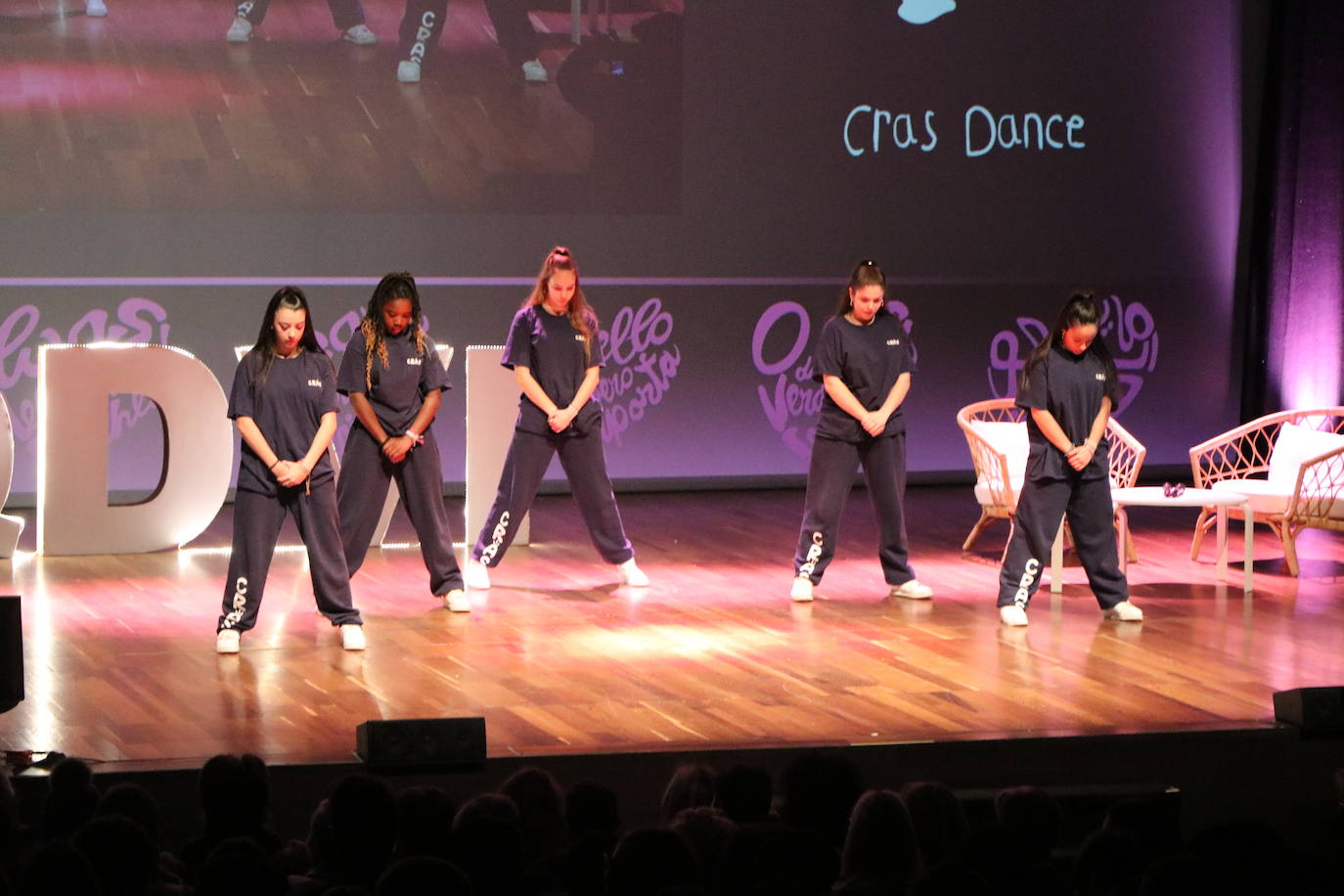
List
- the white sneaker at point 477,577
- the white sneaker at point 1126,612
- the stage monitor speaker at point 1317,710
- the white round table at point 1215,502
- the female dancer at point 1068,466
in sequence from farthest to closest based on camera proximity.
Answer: the white round table at point 1215,502, the white sneaker at point 477,577, the white sneaker at point 1126,612, the female dancer at point 1068,466, the stage monitor speaker at point 1317,710

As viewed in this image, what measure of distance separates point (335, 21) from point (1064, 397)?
4945 millimetres

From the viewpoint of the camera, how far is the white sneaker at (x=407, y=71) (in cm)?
1018

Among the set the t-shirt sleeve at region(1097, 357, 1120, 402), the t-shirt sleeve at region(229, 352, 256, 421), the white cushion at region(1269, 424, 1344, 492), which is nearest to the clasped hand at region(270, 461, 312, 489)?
the t-shirt sleeve at region(229, 352, 256, 421)

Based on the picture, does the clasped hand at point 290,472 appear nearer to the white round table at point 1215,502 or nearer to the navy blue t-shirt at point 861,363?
the navy blue t-shirt at point 861,363

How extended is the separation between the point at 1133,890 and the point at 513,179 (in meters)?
7.98

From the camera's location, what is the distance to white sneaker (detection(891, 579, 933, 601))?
298 inches

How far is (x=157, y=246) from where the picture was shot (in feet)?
32.5

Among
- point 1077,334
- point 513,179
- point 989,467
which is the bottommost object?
point 989,467

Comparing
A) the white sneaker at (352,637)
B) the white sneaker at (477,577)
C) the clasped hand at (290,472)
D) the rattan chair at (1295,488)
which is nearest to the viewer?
the clasped hand at (290,472)

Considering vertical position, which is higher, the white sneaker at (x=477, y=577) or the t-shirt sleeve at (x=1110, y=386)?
the t-shirt sleeve at (x=1110, y=386)

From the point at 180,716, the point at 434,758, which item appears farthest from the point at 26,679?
the point at 434,758

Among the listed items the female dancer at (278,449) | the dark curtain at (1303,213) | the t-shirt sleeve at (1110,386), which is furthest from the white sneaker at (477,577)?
the dark curtain at (1303,213)

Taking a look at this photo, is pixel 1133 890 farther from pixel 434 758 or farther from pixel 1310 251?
pixel 1310 251

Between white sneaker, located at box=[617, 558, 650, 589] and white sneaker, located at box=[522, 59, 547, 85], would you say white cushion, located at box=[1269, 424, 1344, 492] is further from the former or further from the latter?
white sneaker, located at box=[522, 59, 547, 85]
